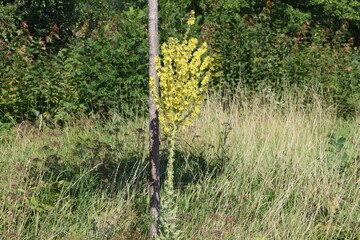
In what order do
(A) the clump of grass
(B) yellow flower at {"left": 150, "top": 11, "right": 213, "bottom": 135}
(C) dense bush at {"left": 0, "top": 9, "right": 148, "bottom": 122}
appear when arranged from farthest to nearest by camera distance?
(C) dense bush at {"left": 0, "top": 9, "right": 148, "bottom": 122}, (A) the clump of grass, (B) yellow flower at {"left": 150, "top": 11, "right": 213, "bottom": 135}

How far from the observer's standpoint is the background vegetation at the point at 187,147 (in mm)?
3268

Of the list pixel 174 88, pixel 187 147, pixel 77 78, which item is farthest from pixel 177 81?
pixel 77 78

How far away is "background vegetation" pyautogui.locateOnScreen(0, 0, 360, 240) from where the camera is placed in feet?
10.7

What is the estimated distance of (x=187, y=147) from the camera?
4.87 m

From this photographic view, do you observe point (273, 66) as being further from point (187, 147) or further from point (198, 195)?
point (198, 195)

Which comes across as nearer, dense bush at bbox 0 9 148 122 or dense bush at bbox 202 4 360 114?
dense bush at bbox 0 9 148 122

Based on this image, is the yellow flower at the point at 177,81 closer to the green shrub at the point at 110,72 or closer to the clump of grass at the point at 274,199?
the clump of grass at the point at 274,199

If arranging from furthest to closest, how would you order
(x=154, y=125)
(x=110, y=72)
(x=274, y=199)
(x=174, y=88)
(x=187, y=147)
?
(x=110, y=72)
(x=187, y=147)
(x=274, y=199)
(x=154, y=125)
(x=174, y=88)

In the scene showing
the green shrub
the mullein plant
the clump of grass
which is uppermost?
the mullein plant

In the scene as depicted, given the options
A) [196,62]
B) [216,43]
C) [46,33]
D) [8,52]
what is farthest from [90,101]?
[46,33]

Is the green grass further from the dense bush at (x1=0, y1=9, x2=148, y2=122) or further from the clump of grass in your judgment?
the dense bush at (x1=0, y1=9, x2=148, y2=122)

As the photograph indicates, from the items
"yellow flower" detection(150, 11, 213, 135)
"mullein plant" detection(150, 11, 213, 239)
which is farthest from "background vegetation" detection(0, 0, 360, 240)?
"yellow flower" detection(150, 11, 213, 135)

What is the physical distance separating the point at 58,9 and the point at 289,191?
510 inches

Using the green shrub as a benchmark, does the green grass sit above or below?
below
